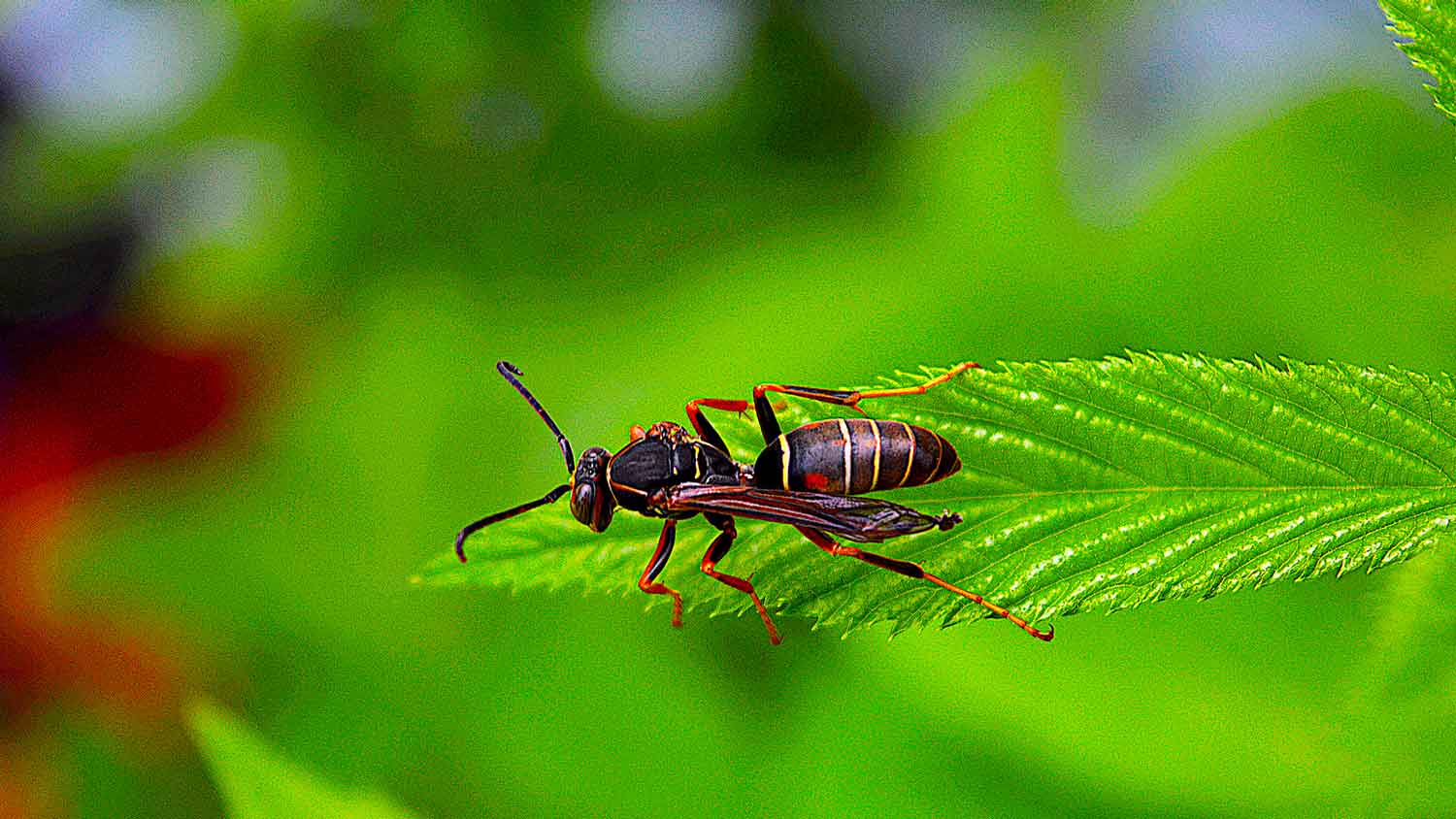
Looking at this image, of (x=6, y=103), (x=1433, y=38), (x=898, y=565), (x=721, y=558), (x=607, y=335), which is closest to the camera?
(x=1433, y=38)

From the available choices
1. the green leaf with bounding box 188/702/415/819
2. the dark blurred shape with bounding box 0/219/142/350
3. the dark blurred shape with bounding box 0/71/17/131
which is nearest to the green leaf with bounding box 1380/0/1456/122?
the green leaf with bounding box 188/702/415/819

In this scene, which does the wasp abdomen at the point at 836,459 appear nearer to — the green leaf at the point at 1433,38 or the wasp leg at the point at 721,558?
the wasp leg at the point at 721,558

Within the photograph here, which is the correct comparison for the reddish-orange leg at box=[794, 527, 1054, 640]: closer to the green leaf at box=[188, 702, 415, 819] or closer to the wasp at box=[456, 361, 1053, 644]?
the wasp at box=[456, 361, 1053, 644]

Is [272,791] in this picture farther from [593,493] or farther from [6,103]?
[6,103]

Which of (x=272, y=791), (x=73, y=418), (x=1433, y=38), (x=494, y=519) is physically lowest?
(x=73, y=418)

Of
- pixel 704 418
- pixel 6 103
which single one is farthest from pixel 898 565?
pixel 6 103

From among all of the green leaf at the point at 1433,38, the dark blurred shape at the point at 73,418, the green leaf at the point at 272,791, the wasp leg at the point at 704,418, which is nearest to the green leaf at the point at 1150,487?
the green leaf at the point at 1433,38

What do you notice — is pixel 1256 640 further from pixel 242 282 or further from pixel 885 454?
pixel 242 282

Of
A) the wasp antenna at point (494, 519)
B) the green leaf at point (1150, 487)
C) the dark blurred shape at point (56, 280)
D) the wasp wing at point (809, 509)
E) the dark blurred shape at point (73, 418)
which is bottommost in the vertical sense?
the dark blurred shape at point (73, 418)
